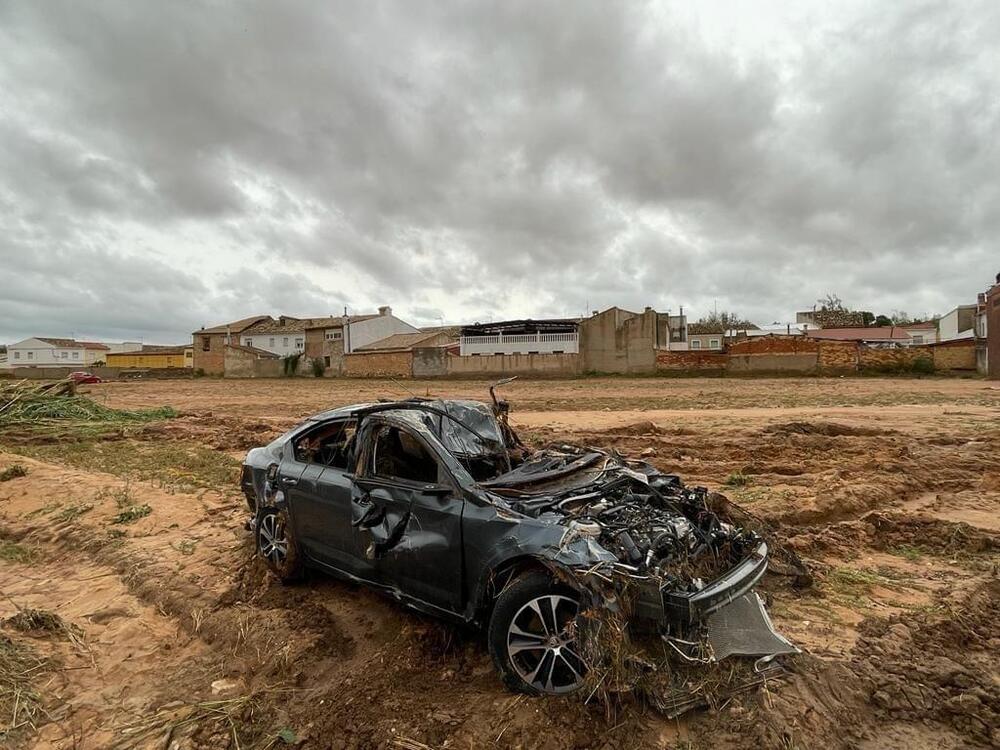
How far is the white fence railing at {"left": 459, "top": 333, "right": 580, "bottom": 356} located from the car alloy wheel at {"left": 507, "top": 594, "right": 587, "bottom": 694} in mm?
42318

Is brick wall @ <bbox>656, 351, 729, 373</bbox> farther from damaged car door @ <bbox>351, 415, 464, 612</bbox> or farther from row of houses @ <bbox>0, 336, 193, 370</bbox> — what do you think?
row of houses @ <bbox>0, 336, 193, 370</bbox>

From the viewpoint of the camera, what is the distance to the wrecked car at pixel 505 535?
3.12 metres

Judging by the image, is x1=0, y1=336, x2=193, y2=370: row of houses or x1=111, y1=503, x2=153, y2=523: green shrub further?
x1=0, y1=336, x2=193, y2=370: row of houses

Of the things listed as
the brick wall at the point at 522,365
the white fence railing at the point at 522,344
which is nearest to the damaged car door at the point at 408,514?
the brick wall at the point at 522,365

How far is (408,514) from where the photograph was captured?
12.8 ft

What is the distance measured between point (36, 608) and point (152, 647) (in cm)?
152

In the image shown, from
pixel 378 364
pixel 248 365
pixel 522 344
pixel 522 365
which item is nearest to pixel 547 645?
pixel 522 365

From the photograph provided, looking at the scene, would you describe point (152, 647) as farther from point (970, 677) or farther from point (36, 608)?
point (970, 677)

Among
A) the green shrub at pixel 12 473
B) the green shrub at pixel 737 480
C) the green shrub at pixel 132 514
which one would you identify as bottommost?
the green shrub at pixel 132 514

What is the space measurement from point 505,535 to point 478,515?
9.6 inches

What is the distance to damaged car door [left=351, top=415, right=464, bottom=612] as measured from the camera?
367 cm

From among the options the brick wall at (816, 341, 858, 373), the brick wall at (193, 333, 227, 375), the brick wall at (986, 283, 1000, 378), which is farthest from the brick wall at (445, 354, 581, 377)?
the brick wall at (193, 333, 227, 375)

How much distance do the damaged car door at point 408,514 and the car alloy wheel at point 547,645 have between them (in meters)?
0.53

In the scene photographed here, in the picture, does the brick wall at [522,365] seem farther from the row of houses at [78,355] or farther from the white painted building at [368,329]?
the row of houses at [78,355]
